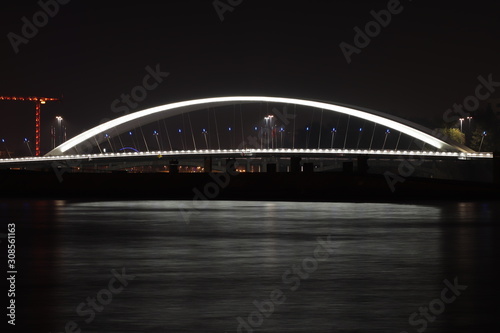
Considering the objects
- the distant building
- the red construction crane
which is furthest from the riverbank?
the distant building

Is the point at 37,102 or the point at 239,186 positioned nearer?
the point at 239,186

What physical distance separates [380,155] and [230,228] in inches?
2840

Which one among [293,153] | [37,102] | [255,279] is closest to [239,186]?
[293,153]

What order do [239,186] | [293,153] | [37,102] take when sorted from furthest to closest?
[37,102] → [293,153] → [239,186]

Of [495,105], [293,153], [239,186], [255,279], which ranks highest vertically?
[255,279]

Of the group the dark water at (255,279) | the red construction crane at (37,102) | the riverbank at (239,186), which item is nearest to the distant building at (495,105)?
the red construction crane at (37,102)

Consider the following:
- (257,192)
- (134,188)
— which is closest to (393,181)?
(257,192)

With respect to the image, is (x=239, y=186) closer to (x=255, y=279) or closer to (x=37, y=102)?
(x=255, y=279)

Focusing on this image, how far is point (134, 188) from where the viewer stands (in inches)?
2405

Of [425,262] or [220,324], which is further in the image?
[425,262]

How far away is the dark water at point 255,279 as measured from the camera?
1035 centimetres

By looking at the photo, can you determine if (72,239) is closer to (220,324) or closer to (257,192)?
(220,324)

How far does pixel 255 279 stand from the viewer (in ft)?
45.4

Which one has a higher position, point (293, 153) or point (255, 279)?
point (255, 279)
